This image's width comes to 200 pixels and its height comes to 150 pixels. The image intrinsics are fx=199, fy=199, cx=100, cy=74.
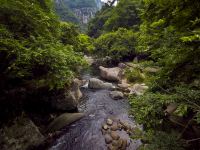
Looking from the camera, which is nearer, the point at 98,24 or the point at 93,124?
the point at 93,124

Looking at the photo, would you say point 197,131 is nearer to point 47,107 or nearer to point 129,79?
point 47,107

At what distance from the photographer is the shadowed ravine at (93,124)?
8.38 meters

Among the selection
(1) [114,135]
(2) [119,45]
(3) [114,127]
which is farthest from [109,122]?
(2) [119,45]

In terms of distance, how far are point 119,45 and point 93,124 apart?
17907 mm

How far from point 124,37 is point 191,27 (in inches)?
902

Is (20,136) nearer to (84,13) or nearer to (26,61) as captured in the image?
(26,61)

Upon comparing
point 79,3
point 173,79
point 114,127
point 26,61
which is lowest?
point 114,127

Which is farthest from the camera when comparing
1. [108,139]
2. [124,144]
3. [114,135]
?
[114,135]

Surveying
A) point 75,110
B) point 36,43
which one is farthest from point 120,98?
point 36,43

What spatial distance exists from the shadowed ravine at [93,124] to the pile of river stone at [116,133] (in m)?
0.13

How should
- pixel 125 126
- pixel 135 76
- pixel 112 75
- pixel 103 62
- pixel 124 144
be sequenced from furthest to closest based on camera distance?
pixel 103 62 → pixel 112 75 → pixel 135 76 → pixel 125 126 → pixel 124 144

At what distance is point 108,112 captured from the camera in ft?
38.5

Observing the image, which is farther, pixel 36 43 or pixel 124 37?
pixel 124 37

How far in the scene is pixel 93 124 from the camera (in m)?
10.2
